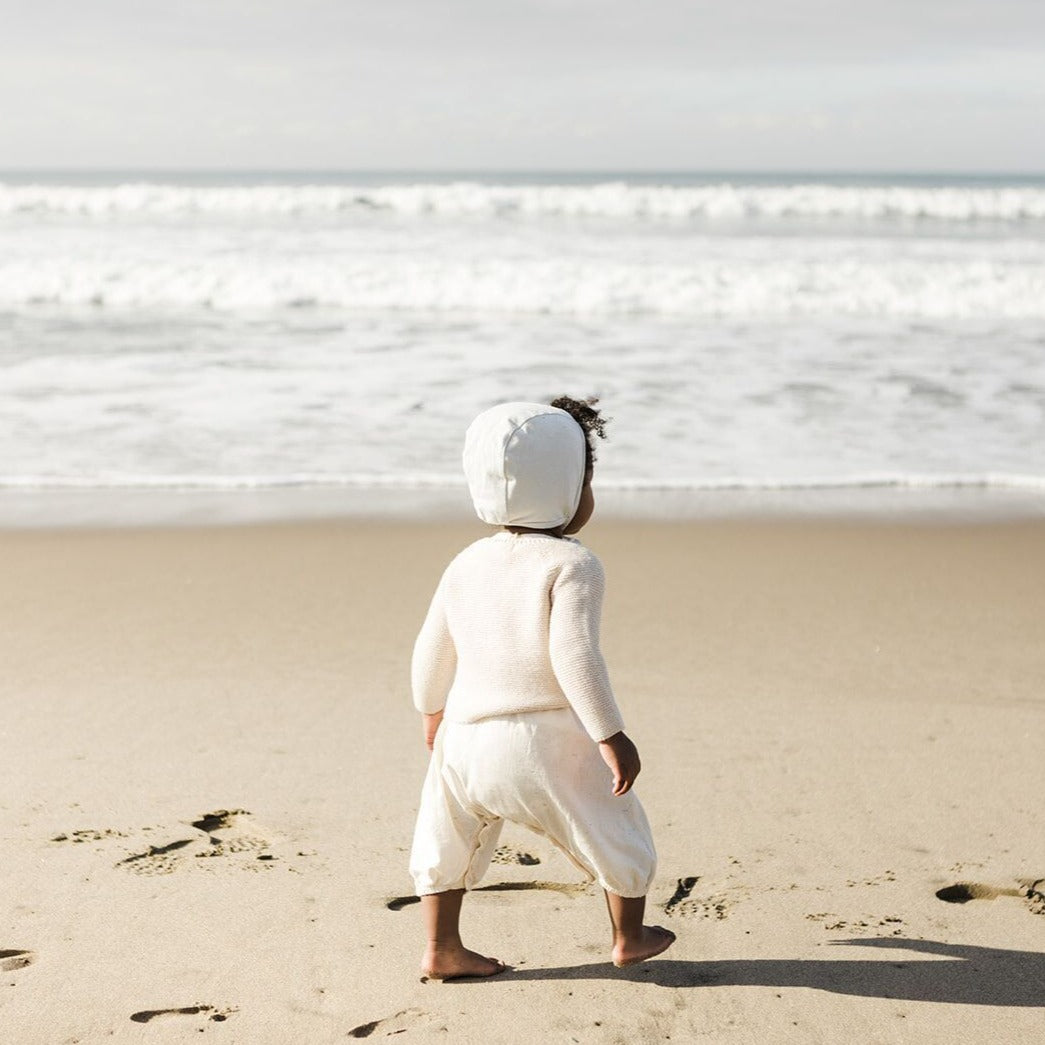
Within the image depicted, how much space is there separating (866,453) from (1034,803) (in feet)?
14.4

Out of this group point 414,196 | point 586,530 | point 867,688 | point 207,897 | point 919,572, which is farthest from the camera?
point 414,196

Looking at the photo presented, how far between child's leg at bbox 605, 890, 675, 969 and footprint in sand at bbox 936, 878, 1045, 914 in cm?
74

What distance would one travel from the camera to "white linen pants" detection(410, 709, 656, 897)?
7.68 feet

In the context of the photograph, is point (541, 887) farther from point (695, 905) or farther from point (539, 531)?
point (539, 531)

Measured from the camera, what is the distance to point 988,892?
2777 mm

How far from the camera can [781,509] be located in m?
6.28

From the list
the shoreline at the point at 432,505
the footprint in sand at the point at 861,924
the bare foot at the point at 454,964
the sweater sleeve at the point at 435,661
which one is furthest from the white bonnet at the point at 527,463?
the shoreline at the point at 432,505

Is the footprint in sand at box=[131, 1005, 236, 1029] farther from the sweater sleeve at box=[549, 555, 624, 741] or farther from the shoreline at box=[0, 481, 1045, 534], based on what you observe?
the shoreline at box=[0, 481, 1045, 534]

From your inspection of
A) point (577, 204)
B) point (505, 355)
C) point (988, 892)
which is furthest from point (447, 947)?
point (577, 204)

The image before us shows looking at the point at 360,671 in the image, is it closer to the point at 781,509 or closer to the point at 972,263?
the point at 781,509

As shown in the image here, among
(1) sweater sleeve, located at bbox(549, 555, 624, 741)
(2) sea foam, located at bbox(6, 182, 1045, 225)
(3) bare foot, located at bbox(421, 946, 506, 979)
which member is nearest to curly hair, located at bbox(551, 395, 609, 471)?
(1) sweater sleeve, located at bbox(549, 555, 624, 741)

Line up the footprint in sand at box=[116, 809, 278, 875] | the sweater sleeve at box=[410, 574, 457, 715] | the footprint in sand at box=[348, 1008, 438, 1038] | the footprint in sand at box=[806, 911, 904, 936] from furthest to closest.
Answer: the footprint in sand at box=[116, 809, 278, 875] < the footprint in sand at box=[806, 911, 904, 936] < the sweater sleeve at box=[410, 574, 457, 715] < the footprint in sand at box=[348, 1008, 438, 1038]

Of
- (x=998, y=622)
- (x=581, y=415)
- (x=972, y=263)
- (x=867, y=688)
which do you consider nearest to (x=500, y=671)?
(x=581, y=415)

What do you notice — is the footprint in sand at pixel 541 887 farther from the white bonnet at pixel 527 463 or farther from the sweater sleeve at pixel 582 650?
the white bonnet at pixel 527 463
